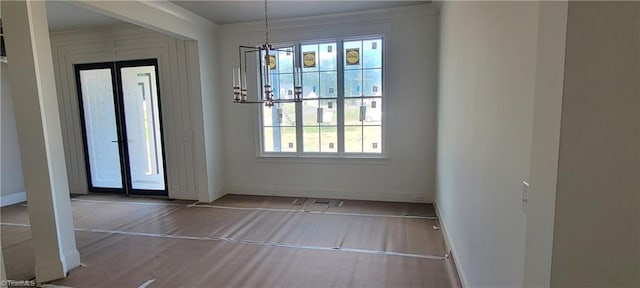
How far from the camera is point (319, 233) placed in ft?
11.5

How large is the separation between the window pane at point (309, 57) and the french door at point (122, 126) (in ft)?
7.65

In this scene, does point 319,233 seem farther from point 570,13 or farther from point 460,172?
point 570,13

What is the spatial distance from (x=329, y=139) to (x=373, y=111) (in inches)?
32.0

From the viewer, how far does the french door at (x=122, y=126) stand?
4.98m

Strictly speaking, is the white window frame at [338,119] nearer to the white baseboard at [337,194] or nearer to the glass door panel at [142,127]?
the white baseboard at [337,194]

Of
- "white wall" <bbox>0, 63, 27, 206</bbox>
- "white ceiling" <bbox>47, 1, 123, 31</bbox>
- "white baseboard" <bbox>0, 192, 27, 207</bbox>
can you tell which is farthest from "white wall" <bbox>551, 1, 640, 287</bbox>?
"white wall" <bbox>0, 63, 27, 206</bbox>

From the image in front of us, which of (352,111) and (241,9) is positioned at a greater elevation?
(241,9)

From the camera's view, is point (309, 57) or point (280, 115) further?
point (280, 115)

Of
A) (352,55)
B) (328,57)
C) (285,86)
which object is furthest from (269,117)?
(352,55)

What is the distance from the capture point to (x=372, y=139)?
4.68 metres

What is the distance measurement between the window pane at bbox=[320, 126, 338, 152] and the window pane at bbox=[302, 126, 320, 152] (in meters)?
0.07

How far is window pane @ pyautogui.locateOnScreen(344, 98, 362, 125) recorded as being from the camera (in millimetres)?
4656

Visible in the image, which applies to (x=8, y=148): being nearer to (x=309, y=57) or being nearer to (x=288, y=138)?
(x=288, y=138)

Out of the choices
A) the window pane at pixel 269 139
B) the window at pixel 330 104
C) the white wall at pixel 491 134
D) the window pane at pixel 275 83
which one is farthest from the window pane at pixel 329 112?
the white wall at pixel 491 134
